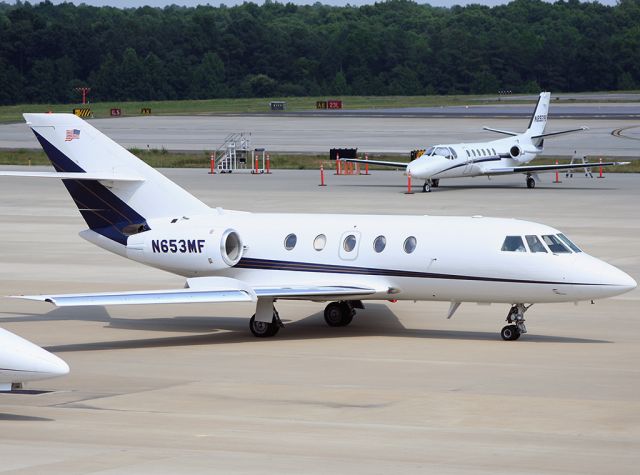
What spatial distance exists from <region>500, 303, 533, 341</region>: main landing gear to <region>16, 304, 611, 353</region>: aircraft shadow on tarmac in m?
0.24

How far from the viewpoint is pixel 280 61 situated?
18325 centimetres

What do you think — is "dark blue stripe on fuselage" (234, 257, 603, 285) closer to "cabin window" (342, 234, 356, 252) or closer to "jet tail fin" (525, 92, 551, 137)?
"cabin window" (342, 234, 356, 252)

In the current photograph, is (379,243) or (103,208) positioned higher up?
(103,208)

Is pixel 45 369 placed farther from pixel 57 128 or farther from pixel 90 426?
pixel 57 128

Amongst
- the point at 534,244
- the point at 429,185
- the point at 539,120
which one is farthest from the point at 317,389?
the point at 539,120

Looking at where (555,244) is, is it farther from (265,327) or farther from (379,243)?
(265,327)

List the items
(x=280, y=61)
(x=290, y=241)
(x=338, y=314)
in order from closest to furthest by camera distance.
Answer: (x=290, y=241) → (x=338, y=314) → (x=280, y=61)

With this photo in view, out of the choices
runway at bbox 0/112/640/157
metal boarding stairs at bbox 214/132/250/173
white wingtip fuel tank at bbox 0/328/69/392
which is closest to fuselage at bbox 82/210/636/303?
white wingtip fuel tank at bbox 0/328/69/392

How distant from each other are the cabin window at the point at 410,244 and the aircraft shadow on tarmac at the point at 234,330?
174cm

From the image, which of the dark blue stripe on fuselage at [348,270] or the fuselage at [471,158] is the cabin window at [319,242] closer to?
the dark blue stripe on fuselage at [348,270]

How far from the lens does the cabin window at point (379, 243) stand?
2391 cm

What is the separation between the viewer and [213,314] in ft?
89.5

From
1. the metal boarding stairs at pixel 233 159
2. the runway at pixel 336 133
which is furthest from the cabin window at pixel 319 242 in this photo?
the runway at pixel 336 133

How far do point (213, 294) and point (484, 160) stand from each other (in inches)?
1445
